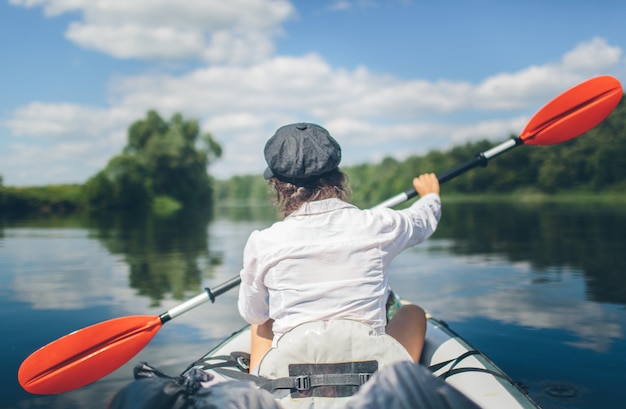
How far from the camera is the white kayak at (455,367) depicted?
7.96 ft

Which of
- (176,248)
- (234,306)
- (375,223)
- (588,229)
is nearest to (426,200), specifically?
(375,223)

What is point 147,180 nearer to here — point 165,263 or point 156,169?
point 156,169

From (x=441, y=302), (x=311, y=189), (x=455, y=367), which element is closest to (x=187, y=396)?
(x=311, y=189)

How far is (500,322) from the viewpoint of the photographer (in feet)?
16.9

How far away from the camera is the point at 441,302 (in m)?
6.15

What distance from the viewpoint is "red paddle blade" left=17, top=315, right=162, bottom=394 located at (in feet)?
10.6

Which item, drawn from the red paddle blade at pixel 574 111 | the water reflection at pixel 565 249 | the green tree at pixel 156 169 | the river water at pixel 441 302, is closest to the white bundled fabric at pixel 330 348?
the river water at pixel 441 302

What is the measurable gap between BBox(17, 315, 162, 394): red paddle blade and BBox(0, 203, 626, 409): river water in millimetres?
234

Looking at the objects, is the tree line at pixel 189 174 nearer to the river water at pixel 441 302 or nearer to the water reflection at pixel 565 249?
the water reflection at pixel 565 249

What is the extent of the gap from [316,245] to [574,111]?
3586 mm

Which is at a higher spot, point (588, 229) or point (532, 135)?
point (532, 135)

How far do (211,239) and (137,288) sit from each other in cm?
813

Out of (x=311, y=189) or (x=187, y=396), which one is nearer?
(x=187, y=396)

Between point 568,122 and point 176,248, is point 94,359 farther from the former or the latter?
point 176,248
